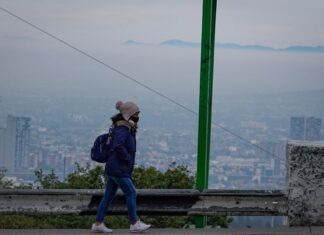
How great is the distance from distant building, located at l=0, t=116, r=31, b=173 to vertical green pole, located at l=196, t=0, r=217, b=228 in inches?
82.1

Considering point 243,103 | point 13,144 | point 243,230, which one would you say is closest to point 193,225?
point 243,230

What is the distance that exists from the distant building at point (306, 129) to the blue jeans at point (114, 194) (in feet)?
7.21

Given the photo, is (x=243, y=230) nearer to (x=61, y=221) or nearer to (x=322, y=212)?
(x=322, y=212)

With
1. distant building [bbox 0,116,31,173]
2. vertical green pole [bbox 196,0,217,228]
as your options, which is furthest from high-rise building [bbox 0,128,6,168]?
vertical green pole [bbox 196,0,217,228]

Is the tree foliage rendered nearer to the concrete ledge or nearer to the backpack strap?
the concrete ledge

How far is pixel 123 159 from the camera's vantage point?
880 centimetres

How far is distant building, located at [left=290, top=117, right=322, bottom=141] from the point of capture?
991 centimetres

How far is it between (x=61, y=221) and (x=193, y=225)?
1.60 metres

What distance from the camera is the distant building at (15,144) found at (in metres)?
10.0

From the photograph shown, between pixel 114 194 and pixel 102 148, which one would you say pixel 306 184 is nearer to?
pixel 114 194

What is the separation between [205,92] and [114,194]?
5.16 ft

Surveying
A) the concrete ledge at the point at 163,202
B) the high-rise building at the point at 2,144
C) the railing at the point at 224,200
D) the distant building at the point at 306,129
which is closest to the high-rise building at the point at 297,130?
the distant building at the point at 306,129

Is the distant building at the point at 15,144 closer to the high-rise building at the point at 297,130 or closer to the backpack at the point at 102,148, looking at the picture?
the backpack at the point at 102,148

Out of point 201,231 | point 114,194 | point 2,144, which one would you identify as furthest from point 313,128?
point 2,144
